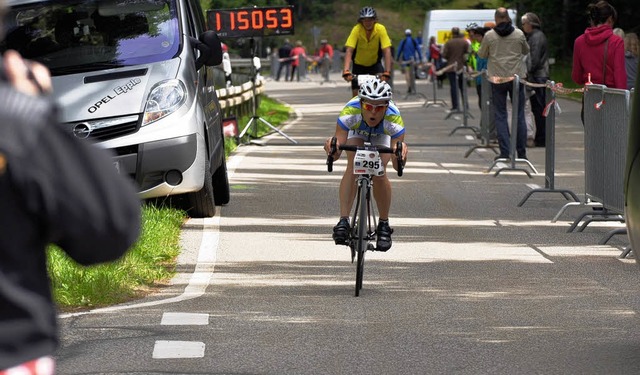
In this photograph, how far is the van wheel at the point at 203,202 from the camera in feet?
41.5

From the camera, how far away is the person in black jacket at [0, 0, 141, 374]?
2537 mm

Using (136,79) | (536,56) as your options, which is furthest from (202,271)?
(536,56)

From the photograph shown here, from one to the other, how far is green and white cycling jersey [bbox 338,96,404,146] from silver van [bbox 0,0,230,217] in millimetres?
2647

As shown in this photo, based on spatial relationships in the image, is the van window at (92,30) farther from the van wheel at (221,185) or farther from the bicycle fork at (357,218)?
A: the bicycle fork at (357,218)

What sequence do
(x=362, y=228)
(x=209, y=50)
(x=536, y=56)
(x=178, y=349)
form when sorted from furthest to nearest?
(x=536, y=56), (x=209, y=50), (x=362, y=228), (x=178, y=349)

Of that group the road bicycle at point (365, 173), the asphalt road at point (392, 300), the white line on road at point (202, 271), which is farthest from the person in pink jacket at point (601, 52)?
the road bicycle at point (365, 173)

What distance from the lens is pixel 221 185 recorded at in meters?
14.0

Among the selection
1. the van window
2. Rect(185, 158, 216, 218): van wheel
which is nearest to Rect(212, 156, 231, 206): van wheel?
Rect(185, 158, 216, 218): van wheel

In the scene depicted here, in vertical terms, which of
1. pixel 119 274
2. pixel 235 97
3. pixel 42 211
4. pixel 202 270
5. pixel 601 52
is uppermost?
pixel 42 211

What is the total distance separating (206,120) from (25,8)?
1787 millimetres

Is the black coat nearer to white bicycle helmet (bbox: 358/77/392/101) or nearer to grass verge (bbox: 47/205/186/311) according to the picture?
grass verge (bbox: 47/205/186/311)

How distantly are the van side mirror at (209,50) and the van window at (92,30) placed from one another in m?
0.22

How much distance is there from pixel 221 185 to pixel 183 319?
232 inches

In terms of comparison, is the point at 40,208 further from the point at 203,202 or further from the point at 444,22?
the point at 444,22
